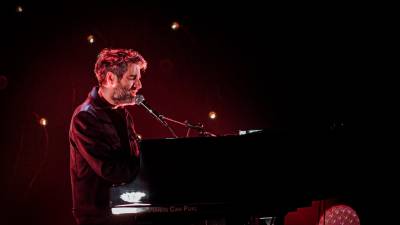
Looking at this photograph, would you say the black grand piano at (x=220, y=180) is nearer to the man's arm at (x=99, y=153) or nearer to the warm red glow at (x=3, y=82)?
the man's arm at (x=99, y=153)

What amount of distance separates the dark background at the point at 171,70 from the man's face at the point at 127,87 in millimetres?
1346

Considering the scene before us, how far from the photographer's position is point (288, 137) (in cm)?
258

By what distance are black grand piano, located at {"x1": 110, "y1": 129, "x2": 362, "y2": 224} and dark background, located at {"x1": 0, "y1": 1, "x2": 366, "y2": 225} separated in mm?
1631

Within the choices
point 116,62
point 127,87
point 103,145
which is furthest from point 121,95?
point 103,145

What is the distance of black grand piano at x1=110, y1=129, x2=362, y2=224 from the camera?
2.44 m

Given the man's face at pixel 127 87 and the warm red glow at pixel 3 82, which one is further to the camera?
the warm red glow at pixel 3 82

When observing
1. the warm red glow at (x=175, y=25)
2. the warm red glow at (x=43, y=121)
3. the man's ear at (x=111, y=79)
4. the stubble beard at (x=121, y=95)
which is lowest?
the stubble beard at (x=121, y=95)

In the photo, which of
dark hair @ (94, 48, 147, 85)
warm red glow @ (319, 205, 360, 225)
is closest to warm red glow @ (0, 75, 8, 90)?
dark hair @ (94, 48, 147, 85)

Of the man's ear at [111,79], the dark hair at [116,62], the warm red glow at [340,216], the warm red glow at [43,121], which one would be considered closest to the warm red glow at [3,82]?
the warm red glow at [43,121]

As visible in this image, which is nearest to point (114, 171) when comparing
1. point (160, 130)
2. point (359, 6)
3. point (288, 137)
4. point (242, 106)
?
point (288, 137)

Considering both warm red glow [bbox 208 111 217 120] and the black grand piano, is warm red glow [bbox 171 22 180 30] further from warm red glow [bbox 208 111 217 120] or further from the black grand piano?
the black grand piano

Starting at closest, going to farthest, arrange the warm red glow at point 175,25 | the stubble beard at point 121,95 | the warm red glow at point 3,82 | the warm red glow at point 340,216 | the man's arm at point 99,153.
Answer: the man's arm at point 99,153
the stubble beard at point 121,95
the warm red glow at point 340,216
the warm red glow at point 3,82
the warm red glow at point 175,25

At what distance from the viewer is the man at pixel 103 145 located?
2.44m

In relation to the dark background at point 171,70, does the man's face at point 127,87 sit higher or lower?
lower
